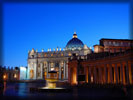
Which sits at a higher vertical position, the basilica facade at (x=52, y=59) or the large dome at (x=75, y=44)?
the large dome at (x=75, y=44)

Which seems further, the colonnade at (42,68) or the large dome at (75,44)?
the large dome at (75,44)

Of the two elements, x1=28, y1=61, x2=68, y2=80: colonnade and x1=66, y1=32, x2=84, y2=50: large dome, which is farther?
x1=66, y1=32, x2=84, y2=50: large dome

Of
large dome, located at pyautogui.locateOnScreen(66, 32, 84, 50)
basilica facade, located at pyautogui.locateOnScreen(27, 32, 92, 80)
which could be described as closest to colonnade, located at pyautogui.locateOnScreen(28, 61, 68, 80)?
basilica facade, located at pyautogui.locateOnScreen(27, 32, 92, 80)

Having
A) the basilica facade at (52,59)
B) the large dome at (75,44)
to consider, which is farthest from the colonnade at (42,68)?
the large dome at (75,44)

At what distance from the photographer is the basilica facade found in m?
132

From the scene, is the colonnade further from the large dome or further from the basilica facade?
the large dome

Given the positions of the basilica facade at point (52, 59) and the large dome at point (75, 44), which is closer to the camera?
the basilica facade at point (52, 59)

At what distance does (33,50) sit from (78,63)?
98768 millimetres

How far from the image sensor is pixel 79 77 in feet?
152

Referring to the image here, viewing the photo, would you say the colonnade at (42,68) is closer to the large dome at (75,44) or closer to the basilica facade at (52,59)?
the basilica facade at (52,59)

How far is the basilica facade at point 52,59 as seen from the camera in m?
132

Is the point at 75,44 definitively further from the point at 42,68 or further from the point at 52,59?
the point at 42,68

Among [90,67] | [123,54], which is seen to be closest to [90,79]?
[90,67]

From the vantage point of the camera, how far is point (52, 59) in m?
137
